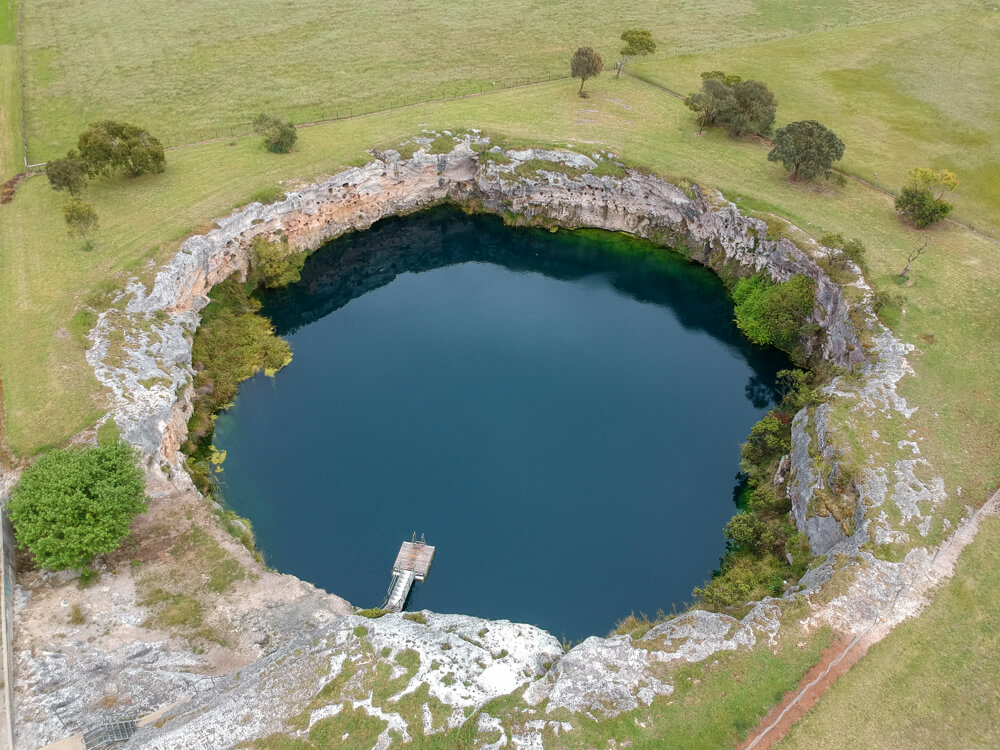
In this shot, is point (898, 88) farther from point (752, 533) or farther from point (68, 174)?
point (68, 174)

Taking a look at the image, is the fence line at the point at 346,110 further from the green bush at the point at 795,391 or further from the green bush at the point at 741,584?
the green bush at the point at 741,584

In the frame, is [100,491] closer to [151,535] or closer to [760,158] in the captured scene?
[151,535]

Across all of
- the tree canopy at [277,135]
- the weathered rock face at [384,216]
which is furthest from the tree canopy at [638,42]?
the tree canopy at [277,135]

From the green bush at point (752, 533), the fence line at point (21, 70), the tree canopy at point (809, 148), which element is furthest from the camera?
the fence line at point (21, 70)

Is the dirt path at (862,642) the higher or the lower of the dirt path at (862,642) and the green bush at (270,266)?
the lower

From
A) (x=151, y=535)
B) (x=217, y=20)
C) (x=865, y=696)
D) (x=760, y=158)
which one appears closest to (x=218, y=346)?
(x=151, y=535)
